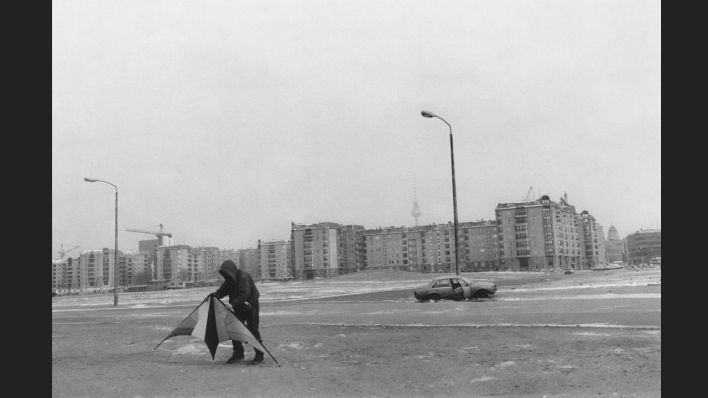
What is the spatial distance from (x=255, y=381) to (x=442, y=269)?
180298 millimetres

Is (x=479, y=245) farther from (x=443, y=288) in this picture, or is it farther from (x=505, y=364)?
(x=505, y=364)

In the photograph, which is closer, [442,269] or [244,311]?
[244,311]

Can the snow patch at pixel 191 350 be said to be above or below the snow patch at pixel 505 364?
below

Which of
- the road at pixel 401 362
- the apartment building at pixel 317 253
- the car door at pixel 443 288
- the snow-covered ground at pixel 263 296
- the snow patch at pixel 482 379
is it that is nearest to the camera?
the road at pixel 401 362

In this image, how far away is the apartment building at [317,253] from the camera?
195 meters

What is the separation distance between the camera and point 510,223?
159 m

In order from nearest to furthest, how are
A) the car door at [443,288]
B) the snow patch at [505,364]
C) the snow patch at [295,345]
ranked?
1. the snow patch at [505,364]
2. the snow patch at [295,345]
3. the car door at [443,288]

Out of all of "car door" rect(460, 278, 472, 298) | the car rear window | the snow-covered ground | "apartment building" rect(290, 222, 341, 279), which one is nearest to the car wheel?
"car door" rect(460, 278, 472, 298)

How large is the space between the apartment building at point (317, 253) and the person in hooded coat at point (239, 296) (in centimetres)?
18622

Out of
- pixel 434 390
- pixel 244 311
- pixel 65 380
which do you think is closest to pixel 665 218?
pixel 434 390

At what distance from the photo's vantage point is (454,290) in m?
22.9

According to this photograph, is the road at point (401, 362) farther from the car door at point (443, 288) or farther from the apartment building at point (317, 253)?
the apartment building at point (317, 253)

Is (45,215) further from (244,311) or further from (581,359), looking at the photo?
(581,359)

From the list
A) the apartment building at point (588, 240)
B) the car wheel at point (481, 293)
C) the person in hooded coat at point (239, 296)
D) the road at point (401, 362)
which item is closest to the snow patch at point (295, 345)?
the road at point (401, 362)
